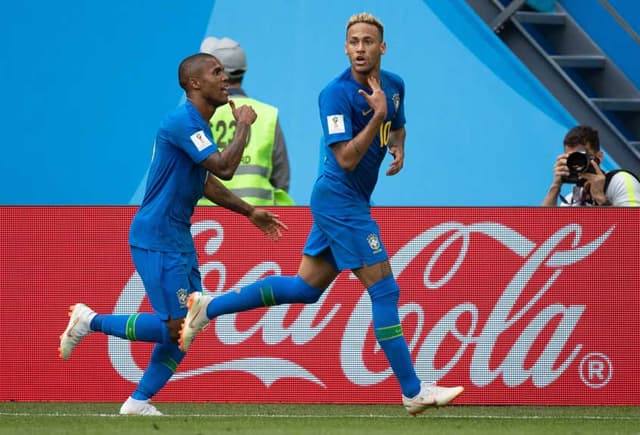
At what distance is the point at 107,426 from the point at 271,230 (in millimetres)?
1437

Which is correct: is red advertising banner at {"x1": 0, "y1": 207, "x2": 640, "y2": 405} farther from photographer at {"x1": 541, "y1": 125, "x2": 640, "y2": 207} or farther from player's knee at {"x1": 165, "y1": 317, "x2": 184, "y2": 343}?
player's knee at {"x1": 165, "y1": 317, "x2": 184, "y2": 343}

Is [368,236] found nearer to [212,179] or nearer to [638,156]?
[212,179]

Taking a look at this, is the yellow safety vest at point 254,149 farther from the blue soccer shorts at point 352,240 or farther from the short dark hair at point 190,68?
the blue soccer shorts at point 352,240

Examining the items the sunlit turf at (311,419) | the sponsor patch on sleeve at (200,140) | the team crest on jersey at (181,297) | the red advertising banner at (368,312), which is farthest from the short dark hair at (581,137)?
the team crest on jersey at (181,297)

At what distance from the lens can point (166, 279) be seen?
25.8 feet

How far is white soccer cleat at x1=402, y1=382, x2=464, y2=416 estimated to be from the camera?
7.49 m

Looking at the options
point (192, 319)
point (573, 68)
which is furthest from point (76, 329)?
point (573, 68)

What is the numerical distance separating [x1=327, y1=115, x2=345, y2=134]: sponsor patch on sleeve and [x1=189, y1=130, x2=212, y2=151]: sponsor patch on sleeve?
2.02 feet

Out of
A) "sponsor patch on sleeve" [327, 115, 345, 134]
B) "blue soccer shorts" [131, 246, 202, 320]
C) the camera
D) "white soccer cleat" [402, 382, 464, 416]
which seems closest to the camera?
"white soccer cleat" [402, 382, 464, 416]

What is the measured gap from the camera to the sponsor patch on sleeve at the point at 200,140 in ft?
25.3

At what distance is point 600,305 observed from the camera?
30.2ft

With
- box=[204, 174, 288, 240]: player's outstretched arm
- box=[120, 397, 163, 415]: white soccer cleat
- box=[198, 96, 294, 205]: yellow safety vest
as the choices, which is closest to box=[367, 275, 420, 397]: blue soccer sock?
box=[204, 174, 288, 240]: player's outstretched arm

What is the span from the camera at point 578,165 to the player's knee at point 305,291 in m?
2.42

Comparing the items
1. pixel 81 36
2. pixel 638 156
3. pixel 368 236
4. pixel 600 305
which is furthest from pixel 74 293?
pixel 638 156
